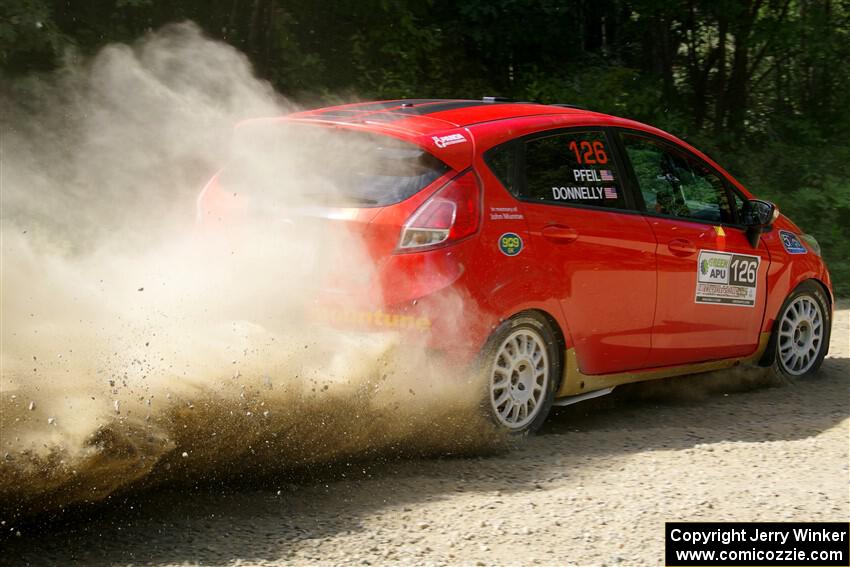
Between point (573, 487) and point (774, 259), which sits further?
point (774, 259)

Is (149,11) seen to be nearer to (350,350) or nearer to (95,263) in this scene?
(95,263)

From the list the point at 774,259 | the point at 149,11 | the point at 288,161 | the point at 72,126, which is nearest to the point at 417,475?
the point at 288,161

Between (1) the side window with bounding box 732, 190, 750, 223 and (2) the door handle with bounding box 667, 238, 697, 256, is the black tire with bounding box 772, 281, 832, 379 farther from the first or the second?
(2) the door handle with bounding box 667, 238, 697, 256

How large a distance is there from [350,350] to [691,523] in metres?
1.74

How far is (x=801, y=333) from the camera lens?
Answer: 805 centimetres

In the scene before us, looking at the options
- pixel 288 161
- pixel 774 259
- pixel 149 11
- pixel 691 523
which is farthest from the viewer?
pixel 149 11

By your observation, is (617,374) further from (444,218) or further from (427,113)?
(427,113)

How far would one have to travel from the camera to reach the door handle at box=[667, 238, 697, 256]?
22.3ft

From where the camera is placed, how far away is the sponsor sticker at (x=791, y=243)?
7.75 meters

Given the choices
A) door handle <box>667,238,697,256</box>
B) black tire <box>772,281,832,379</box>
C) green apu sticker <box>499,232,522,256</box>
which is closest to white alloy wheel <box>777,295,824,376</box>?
black tire <box>772,281,832,379</box>

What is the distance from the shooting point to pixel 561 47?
15.1 metres

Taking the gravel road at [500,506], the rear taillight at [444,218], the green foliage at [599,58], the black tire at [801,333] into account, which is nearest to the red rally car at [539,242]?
the rear taillight at [444,218]

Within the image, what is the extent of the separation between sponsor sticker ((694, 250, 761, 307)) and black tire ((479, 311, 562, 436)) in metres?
1.32

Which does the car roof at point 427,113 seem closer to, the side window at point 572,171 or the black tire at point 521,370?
the side window at point 572,171
